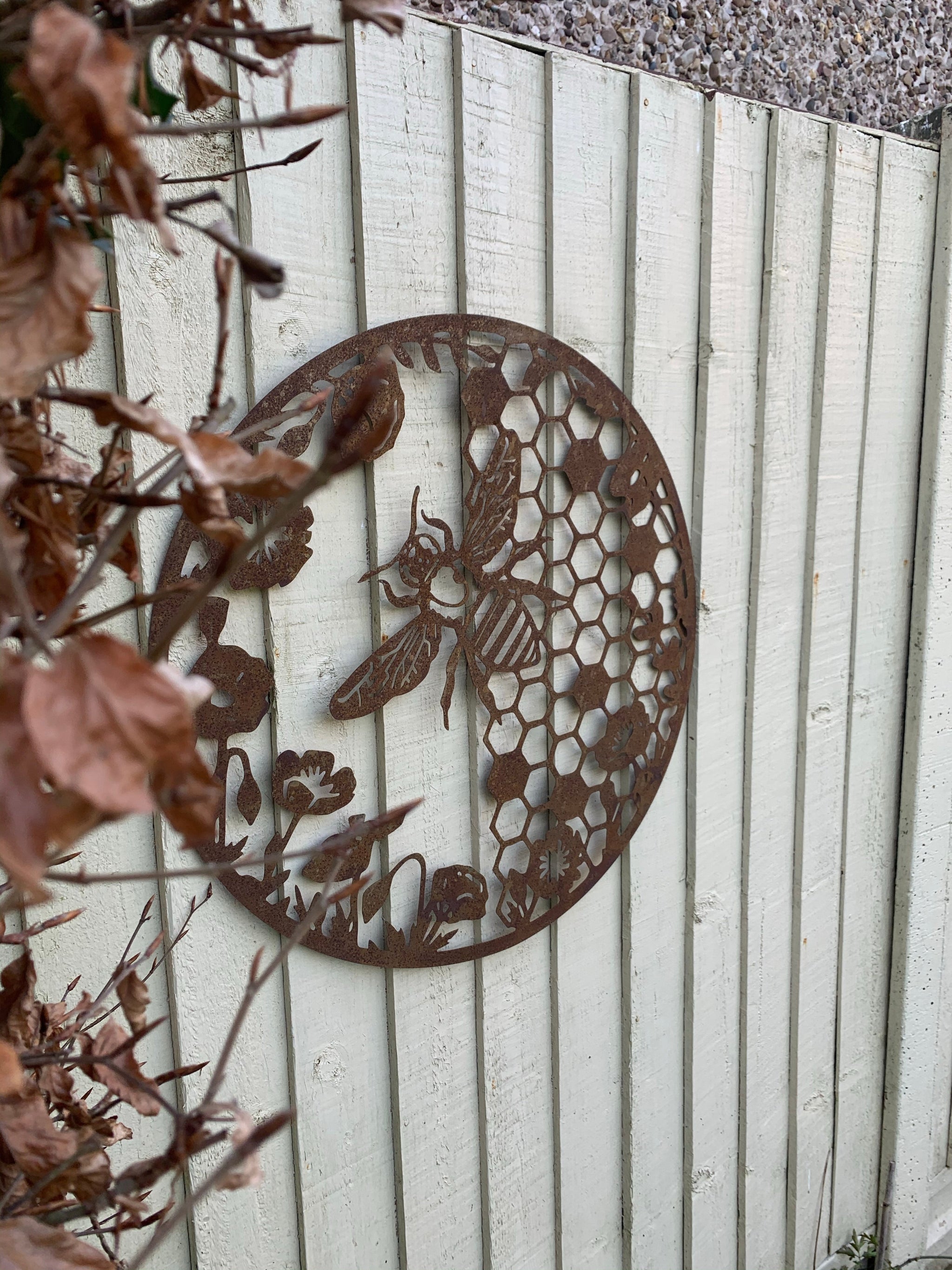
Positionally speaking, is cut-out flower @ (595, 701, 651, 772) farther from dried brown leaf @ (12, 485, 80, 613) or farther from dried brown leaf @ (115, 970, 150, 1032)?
dried brown leaf @ (12, 485, 80, 613)

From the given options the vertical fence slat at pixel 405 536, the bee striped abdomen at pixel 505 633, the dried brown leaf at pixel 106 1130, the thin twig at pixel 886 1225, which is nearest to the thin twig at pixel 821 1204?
the thin twig at pixel 886 1225

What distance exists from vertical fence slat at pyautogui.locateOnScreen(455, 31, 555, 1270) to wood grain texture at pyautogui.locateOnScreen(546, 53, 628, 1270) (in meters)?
0.02

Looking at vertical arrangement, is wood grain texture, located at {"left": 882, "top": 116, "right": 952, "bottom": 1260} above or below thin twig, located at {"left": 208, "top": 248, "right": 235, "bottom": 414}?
below

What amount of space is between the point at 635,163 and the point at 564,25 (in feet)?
0.54

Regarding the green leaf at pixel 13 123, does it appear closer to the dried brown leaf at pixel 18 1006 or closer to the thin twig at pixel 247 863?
the thin twig at pixel 247 863

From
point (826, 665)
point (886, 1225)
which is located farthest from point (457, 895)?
point (886, 1225)

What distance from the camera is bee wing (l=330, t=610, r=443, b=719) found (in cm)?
96

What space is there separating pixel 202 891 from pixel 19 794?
716 mm

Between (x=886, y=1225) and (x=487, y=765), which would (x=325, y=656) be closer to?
(x=487, y=765)

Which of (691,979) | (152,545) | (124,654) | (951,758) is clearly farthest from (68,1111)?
(951,758)

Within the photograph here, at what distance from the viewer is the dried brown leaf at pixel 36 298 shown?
28 cm

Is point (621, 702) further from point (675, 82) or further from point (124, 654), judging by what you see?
point (124, 654)

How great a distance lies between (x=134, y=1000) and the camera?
454mm

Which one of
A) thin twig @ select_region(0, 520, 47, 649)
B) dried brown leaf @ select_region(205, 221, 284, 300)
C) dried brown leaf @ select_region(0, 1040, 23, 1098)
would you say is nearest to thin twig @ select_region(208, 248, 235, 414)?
dried brown leaf @ select_region(205, 221, 284, 300)
